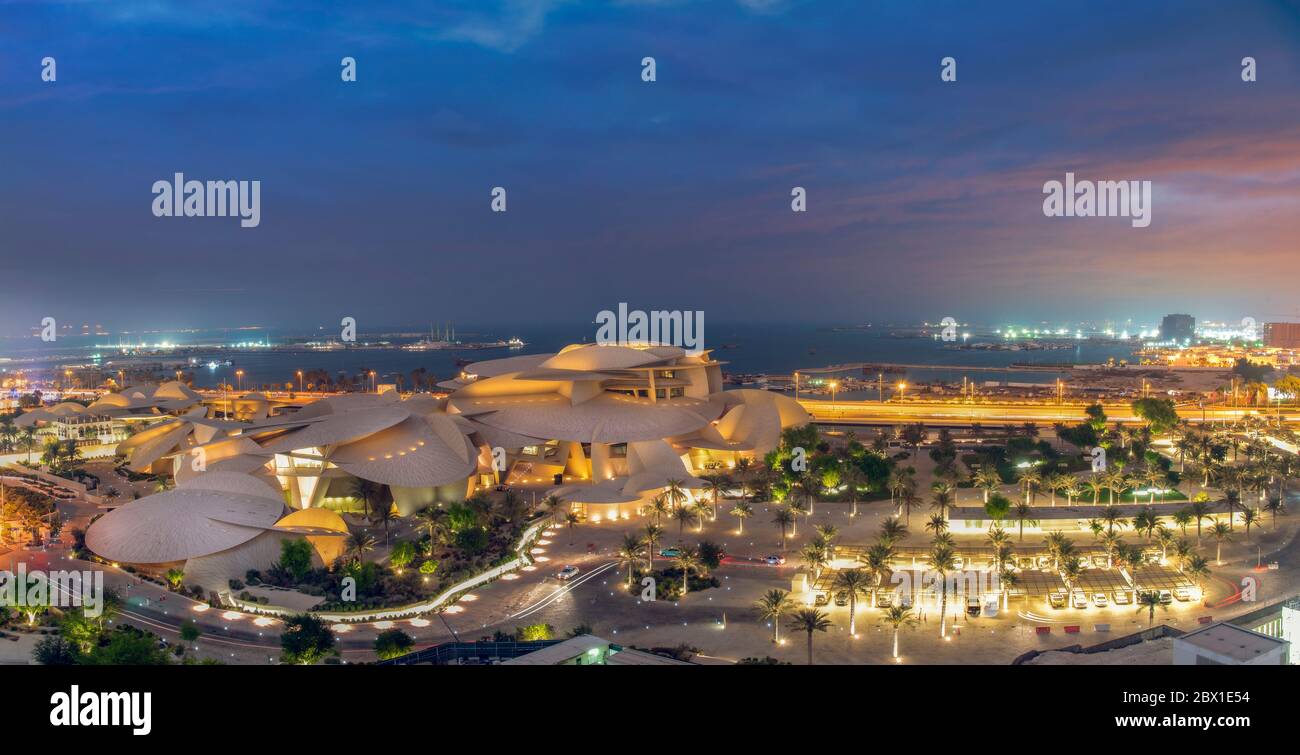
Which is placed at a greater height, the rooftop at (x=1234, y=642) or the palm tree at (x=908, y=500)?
the rooftop at (x=1234, y=642)

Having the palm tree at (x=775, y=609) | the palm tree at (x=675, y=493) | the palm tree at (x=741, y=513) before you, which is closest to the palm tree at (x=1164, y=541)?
the palm tree at (x=775, y=609)

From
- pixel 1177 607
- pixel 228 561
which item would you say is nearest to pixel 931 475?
pixel 1177 607

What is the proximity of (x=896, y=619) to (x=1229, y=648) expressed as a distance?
871cm

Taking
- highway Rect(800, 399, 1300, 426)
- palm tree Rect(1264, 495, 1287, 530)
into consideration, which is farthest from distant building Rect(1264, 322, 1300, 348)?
palm tree Rect(1264, 495, 1287, 530)

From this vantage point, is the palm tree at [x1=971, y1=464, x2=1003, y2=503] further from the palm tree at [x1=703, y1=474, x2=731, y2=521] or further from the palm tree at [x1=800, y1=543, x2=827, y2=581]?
the palm tree at [x1=800, y1=543, x2=827, y2=581]

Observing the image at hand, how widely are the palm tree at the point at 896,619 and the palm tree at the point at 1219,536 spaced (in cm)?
1314

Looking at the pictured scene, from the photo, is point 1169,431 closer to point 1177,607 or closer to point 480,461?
point 1177,607

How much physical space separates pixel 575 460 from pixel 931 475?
62.9ft

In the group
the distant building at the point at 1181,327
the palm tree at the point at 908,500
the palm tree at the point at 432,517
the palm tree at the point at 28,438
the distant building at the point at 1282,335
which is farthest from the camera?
the distant building at the point at 1181,327

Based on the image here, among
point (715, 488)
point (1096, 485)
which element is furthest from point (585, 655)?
point (1096, 485)

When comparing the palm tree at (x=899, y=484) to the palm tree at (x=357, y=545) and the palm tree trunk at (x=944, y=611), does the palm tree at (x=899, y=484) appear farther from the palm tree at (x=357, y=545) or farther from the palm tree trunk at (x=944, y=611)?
the palm tree at (x=357, y=545)

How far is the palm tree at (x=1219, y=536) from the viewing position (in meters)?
26.5

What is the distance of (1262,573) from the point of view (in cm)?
2528

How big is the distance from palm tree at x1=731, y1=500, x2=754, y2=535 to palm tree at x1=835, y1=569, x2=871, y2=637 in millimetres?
9182
